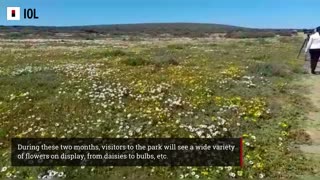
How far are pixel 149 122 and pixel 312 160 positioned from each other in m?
4.20

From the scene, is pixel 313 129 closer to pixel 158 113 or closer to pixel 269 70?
pixel 158 113

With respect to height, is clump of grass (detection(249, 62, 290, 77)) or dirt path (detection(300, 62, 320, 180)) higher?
clump of grass (detection(249, 62, 290, 77))

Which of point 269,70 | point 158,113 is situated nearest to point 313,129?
point 158,113

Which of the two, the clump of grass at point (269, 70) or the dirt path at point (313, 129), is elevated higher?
the clump of grass at point (269, 70)

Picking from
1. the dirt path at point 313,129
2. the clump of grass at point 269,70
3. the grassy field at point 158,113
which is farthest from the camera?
the clump of grass at point 269,70

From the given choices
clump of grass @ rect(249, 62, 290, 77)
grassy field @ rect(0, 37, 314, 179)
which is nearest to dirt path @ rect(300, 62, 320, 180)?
grassy field @ rect(0, 37, 314, 179)

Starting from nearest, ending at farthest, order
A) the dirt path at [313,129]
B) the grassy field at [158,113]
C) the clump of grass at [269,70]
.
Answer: the grassy field at [158,113] < the dirt path at [313,129] < the clump of grass at [269,70]

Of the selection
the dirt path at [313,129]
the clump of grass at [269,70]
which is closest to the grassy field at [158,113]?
the dirt path at [313,129]

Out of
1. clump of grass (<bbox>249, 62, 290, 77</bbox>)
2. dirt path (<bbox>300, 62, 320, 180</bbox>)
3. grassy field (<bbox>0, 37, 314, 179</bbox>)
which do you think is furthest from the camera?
clump of grass (<bbox>249, 62, 290, 77</bbox>)

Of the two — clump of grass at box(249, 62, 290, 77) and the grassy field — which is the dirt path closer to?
the grassy field

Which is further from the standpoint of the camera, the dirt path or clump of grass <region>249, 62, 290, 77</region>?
clump of grass <region>249, 62, 290, 77</region>

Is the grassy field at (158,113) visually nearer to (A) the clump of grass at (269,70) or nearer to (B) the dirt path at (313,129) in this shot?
(B) the dirt path at (313,129)

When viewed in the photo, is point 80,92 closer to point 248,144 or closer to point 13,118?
point 13,118

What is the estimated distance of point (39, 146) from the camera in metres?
10.7
